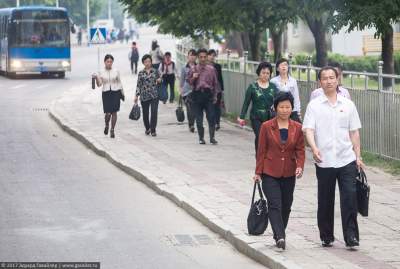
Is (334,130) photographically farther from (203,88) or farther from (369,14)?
(203,88)

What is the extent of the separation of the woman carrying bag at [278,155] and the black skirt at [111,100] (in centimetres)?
1263

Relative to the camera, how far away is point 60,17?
169 feet

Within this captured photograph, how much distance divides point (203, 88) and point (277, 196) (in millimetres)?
10746

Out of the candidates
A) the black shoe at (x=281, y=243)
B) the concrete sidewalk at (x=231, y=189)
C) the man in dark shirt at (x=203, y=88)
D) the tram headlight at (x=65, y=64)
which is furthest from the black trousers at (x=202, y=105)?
the tram headlight at (x=65, y=64)

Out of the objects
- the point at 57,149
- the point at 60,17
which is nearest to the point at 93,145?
the point at 57,149

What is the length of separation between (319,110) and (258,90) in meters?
5.41

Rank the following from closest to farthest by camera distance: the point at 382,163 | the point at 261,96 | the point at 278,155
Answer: the point at 278,155 → the point at 261,96 → the point at 382,163

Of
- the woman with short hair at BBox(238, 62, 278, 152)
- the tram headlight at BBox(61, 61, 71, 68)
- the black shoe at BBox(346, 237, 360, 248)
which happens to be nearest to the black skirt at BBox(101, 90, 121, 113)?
the woman with short hair at BBox(238, 62, 278, 152)

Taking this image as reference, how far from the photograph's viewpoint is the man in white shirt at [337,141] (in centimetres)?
1052

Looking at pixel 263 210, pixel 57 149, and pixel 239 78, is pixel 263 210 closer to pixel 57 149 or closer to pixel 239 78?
pixel 57 149

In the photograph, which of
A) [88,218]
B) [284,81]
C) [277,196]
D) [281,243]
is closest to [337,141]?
[277,196]

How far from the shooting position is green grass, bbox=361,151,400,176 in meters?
17.3

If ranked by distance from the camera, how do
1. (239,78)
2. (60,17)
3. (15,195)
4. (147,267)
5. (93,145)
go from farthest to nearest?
(60,17) < (239,78) < (93,145) < (15,195) < (147,267)

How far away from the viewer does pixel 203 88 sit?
69.8 feet
